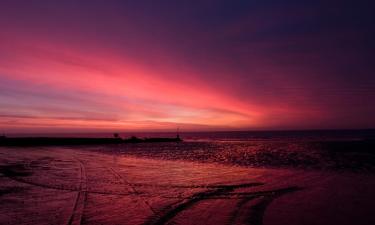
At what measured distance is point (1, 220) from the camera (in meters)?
8.96

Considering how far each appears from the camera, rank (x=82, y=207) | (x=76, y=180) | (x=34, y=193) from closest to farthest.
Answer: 1. (x=82, y=207)
2. (x=34, y=193)
3. (x=76, y=180)

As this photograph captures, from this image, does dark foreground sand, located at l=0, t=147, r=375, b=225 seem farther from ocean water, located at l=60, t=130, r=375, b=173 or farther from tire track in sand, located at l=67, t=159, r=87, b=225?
ocean water, located at l=60, t=130, r=375, b=173

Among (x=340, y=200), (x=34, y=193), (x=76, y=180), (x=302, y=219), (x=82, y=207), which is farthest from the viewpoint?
(x=76, y=180)

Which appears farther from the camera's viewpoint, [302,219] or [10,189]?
[10,189]

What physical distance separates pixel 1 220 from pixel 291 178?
14.6 m

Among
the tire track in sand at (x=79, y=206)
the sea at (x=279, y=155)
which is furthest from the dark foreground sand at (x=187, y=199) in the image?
the sea at (x=279, y=155)

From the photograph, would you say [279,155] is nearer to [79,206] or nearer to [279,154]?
[279,154]

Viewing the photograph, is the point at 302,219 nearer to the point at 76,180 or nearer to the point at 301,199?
the point at 301,199

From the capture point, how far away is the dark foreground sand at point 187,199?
9.34 meters

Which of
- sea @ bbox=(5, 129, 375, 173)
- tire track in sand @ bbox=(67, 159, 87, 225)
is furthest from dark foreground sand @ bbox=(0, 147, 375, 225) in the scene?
sea @ bbox=(5, 129, 375, 173)

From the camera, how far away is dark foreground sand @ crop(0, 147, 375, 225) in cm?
934

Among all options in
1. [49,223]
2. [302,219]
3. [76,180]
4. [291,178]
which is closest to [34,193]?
[76,180]

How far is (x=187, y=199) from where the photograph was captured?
11.8 metres

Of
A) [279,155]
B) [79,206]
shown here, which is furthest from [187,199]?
[279,155]
